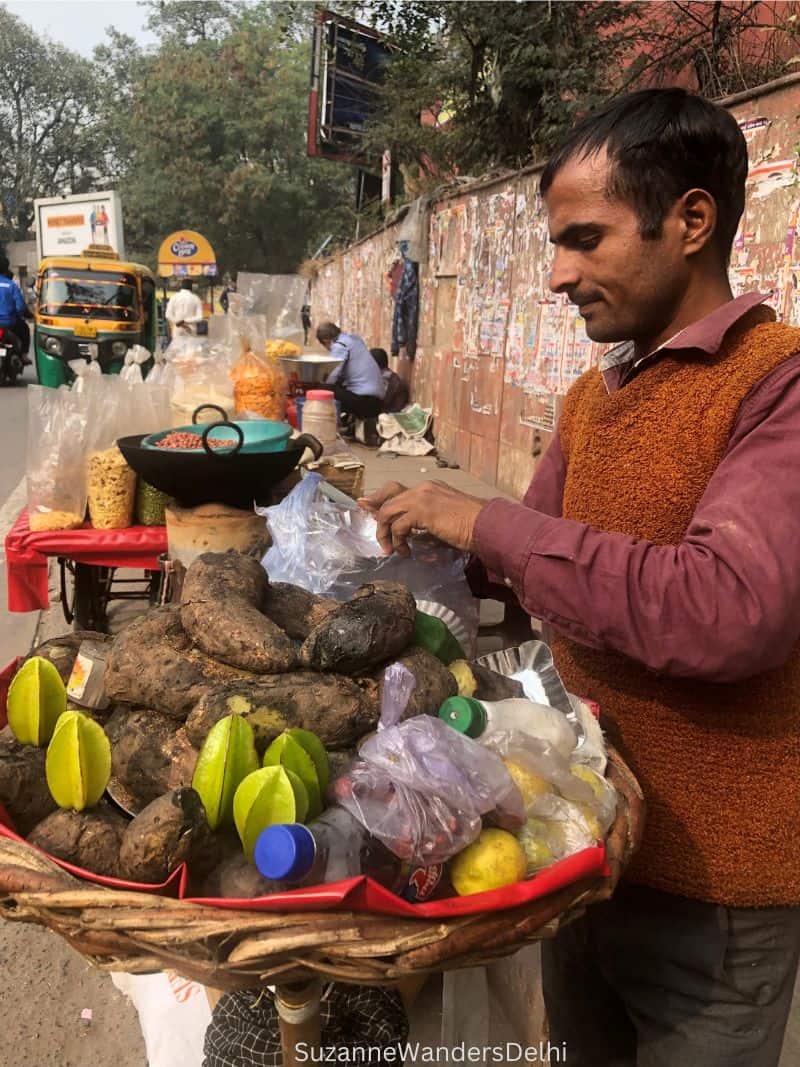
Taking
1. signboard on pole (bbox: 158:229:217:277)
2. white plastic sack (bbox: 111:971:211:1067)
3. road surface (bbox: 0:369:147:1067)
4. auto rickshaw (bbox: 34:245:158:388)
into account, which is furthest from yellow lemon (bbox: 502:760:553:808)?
signboard on pole (bbox: 158:229:217:277)

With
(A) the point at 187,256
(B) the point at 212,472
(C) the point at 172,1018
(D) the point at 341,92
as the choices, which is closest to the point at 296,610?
(C) the point at 172,1018

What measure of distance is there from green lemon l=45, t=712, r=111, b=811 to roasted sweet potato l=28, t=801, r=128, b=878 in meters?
0.03

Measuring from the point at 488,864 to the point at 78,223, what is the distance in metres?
20.5

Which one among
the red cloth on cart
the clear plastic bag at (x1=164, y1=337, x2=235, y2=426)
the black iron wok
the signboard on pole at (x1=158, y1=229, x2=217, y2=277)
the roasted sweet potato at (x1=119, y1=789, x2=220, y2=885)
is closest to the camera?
the roasted sweet potato at (x1=119, y1=789, x2=220, y2=885)

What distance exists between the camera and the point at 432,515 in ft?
4.23

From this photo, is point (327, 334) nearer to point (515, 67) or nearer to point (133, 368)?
point (515, 67)

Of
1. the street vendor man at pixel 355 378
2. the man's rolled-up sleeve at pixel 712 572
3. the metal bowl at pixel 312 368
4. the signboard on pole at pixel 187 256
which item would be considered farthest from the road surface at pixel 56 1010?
the signboard on pole at pixel 187 256

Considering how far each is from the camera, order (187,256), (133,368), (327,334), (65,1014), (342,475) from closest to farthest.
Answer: (65,1014) < (342,475) < (133,368) < (327,334) < (187,256)

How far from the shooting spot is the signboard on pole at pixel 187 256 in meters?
21.1

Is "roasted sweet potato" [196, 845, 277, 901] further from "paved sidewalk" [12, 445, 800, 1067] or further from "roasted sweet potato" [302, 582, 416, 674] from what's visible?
"paved sidewalk" [12, 445, 800, 1067]

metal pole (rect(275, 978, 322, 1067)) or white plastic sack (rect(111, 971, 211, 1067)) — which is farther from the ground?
metal pole (rect(275, 978, 322, 1067))

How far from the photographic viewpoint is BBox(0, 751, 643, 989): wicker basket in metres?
0.89

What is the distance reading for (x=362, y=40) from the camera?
15.0 meters

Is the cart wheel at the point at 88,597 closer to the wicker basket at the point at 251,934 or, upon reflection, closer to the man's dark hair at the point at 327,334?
the wicker basket at the point at 251,934
